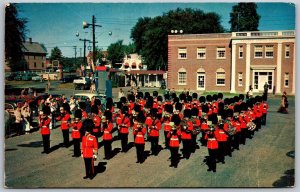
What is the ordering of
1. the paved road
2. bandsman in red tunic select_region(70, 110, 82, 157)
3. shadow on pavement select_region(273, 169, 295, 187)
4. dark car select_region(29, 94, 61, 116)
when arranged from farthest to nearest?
1. dark car select_region(29, 94, 61, 116)
2. bandsman in red tunic select_region(70, 110, 82, 157)
3. shadow on pavement select_region(273, 169, 295, 187)
4. the paved road

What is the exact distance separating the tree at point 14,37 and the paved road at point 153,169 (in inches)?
109

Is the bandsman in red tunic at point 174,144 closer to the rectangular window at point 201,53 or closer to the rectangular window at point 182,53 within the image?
the rectangular window at point 182,53

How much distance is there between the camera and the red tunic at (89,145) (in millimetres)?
8117

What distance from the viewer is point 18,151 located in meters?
10.6

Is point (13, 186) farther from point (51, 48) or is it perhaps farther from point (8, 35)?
point (51, 48)

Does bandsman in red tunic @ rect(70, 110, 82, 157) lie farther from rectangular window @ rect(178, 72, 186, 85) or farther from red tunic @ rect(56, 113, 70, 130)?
rectangular window @ rect(178, 72, 186, 85)

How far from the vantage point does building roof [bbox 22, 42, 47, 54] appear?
12.1m

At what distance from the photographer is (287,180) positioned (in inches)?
359

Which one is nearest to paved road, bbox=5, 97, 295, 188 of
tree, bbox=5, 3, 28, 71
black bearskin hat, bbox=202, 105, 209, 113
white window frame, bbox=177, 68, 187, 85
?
black bearskin hat, bbox=202, 105, 209, 113

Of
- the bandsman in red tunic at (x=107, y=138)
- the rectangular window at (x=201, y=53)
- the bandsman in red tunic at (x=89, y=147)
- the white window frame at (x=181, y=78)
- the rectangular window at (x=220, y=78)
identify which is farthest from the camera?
the rectangular window at (x=201, y=53)

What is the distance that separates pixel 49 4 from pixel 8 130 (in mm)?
4671

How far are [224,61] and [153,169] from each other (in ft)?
47.6

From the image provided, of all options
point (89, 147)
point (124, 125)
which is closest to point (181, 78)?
point (124, 125)

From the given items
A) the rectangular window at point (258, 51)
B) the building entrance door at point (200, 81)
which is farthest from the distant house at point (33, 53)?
the rectangular window at point (258, 51)
